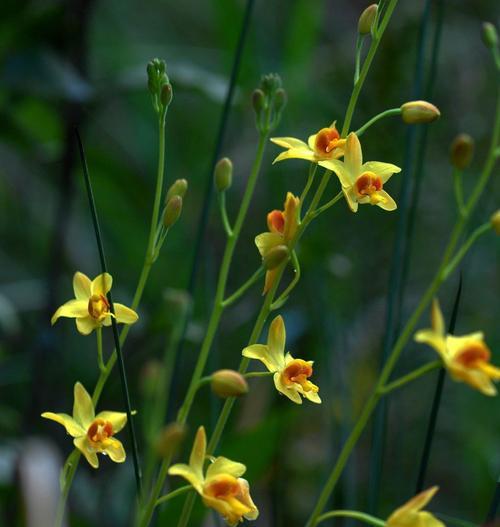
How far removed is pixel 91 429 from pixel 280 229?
151mm

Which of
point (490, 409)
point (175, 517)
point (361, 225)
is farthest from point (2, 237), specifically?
point (175, 517)

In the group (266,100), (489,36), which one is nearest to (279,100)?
(266,100)

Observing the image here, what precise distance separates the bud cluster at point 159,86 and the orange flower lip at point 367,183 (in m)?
0.12

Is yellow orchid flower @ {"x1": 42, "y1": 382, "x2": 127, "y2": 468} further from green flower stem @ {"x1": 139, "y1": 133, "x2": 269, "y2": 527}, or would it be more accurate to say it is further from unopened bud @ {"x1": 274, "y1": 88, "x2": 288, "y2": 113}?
unopened bud @ {"x1": 274, "y1": 88, "x2": 288, "y2": 113}

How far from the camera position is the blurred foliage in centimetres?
114

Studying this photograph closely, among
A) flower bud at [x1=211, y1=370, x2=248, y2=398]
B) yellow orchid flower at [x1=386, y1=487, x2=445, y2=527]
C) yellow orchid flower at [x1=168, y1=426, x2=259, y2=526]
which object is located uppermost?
flower bud at [x1=211, y1=370, x2=248, y2=398]

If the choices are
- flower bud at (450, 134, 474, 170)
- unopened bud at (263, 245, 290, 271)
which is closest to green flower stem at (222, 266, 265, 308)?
unopened bud at (263, 245, 290, 271)

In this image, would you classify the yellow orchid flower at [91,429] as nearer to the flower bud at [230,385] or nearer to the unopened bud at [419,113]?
the flower bud at [230,385]

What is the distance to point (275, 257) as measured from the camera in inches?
18.4

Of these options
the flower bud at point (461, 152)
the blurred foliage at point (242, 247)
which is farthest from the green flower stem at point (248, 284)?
the blurred foliage at point (242, 247)

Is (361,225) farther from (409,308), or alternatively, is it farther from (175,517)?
(175,517)

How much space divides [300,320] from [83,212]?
36.3 inches

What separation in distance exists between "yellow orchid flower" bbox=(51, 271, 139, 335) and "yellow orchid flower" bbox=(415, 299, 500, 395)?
6.6 inches

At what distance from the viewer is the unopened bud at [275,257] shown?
1.53 ft
